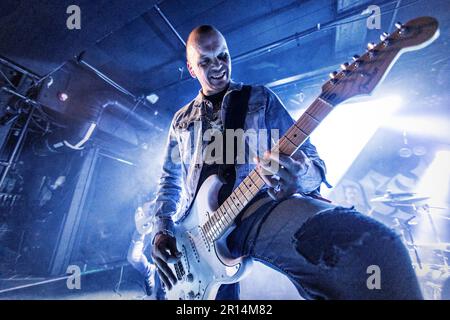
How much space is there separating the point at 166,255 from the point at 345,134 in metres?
6.41

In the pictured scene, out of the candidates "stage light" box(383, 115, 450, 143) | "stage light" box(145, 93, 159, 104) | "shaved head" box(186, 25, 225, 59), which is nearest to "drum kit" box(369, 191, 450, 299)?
"stage light" box(383, 115, 450, 143)

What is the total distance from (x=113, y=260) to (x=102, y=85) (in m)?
4.82

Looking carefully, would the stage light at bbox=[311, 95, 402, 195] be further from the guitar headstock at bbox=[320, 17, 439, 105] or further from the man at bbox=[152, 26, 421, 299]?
the guitar headstock at bbox=[320, 17, 439, 105]

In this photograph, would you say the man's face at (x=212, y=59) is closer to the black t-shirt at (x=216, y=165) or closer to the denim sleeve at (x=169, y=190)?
the black t-shirt at (x=216, y=165)

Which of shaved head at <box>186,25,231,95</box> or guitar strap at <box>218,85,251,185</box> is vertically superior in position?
shaved head at <box>186,25,231,95</box>

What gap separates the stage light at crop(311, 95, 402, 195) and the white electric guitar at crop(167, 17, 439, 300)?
5.28 metres

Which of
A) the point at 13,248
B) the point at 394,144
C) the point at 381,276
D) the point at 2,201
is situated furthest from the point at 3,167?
the point at 394,144

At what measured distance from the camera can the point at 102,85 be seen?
5.66m

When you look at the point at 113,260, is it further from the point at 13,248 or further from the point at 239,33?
the point at 239,33

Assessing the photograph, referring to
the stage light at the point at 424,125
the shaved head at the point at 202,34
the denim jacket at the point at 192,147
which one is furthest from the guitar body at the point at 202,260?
the stage light at the point at 424,125

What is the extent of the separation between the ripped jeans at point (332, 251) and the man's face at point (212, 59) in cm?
115

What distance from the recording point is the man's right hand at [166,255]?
148 cm

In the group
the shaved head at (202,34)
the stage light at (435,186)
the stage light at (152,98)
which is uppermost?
the stage light at (152,98)

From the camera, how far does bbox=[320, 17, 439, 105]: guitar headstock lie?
947 millimetres
